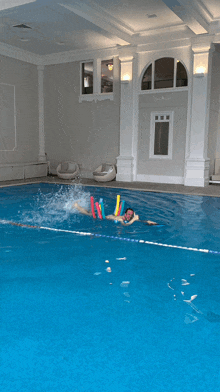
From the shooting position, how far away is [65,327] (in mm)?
2498

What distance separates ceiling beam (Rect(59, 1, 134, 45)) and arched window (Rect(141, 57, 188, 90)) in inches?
45.4

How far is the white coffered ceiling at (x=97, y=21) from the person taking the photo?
7.98 metres

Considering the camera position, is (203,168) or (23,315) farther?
(203,168)

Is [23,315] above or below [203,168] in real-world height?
below

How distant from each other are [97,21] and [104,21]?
25 centimetres

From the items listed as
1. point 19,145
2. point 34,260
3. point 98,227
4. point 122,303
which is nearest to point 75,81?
point 19,145

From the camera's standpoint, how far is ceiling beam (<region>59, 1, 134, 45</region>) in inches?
316

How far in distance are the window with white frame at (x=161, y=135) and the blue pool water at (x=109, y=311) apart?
586 cm

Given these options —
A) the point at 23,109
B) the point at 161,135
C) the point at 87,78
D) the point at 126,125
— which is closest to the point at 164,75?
the point at 161,135

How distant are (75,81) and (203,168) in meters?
6.04

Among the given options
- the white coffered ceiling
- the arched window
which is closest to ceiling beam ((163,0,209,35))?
the white coffered ceiling

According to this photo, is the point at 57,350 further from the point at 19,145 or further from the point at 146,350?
the point at 19,145

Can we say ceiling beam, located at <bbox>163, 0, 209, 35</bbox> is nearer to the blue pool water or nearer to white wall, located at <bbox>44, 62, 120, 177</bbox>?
white wall, located at <bbox>44, 62, 120, 177</bbox>

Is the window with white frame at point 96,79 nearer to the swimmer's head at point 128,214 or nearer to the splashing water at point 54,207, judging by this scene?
the splashing water at point 54,207
